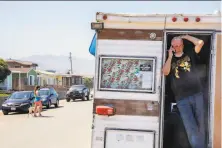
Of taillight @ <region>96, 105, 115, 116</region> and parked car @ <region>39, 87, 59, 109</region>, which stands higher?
taillight @ <region>96, 105, 115, 116</region>

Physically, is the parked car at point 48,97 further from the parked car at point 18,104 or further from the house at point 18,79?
the house at point 18,79

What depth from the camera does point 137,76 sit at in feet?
19.1

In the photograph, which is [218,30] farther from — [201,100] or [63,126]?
[63,126]

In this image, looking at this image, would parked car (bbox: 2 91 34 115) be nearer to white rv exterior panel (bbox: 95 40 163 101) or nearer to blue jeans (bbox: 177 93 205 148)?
blue jeans (bbox: 177 93 205 148)

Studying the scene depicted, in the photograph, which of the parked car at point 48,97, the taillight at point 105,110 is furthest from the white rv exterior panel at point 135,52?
the parked car at point 48,97

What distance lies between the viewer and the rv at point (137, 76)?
574 cm

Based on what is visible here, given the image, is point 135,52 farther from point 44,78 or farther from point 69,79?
point 69,79

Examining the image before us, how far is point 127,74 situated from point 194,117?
1.42 metres

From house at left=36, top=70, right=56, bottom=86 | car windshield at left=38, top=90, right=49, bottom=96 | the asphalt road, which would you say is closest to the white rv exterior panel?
the asphalt road

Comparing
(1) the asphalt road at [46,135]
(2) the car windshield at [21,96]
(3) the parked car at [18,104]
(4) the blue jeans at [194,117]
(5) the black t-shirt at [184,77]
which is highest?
(5) the black t-shirt at [184,77]

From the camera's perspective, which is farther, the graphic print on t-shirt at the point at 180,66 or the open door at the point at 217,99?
the graphic print on t-shirt at the point at 180,66

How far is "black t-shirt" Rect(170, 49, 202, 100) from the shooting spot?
20.7 feet

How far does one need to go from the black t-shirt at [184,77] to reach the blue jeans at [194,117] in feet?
0.34

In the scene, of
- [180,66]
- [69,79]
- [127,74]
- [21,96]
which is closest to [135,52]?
[127,74]
